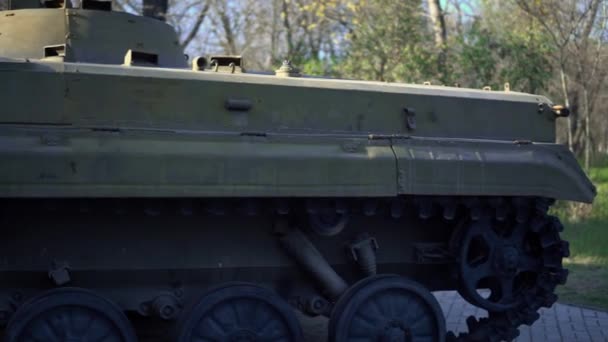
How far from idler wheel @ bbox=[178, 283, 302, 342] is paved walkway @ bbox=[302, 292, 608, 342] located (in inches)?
65.9

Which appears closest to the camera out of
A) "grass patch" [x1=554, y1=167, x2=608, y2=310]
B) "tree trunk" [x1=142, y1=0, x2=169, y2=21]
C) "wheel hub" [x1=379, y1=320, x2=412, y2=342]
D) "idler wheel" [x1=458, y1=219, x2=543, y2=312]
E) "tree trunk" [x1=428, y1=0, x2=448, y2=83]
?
"wheel hub" [x1=379, y1=320, x2=412, y2=342]

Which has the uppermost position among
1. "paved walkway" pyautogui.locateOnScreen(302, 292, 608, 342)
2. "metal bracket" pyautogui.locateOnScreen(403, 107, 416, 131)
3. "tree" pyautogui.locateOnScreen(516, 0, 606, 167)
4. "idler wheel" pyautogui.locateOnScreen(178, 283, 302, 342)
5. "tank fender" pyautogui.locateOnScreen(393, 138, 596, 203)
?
"tree" pyautogui.locateOnScreen(516, 0, 606, 167)

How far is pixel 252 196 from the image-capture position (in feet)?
16.4

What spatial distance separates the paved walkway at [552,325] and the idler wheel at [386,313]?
4.97 ft

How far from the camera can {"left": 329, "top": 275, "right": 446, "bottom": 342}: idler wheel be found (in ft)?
17.8

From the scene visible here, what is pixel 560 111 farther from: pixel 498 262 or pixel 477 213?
pixel 498 262

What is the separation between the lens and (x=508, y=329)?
6.02 m

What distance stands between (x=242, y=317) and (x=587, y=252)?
6887 mm

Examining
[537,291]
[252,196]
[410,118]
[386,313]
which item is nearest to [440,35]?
[537,291]

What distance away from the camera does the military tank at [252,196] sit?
4.84 meters

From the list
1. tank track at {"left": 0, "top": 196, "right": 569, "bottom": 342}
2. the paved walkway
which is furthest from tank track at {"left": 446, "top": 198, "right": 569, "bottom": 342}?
the paved walkway

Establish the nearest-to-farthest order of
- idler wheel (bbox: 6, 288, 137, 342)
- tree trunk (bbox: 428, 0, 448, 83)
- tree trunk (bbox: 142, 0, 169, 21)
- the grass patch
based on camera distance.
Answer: idler wheel (bbox: 6, 288, 137, 342)
the grass patch
tree trunk (bbox: 142, 0, 169, 21)
tree trunk (bbox: 428, 0, 448, 83)

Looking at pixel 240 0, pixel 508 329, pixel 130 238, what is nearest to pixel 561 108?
pixel 508 329

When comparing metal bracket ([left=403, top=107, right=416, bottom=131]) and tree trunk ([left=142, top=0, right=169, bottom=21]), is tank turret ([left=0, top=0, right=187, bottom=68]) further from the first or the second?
tree trunk ([left=142, top=0, right=169, bottom=21])
